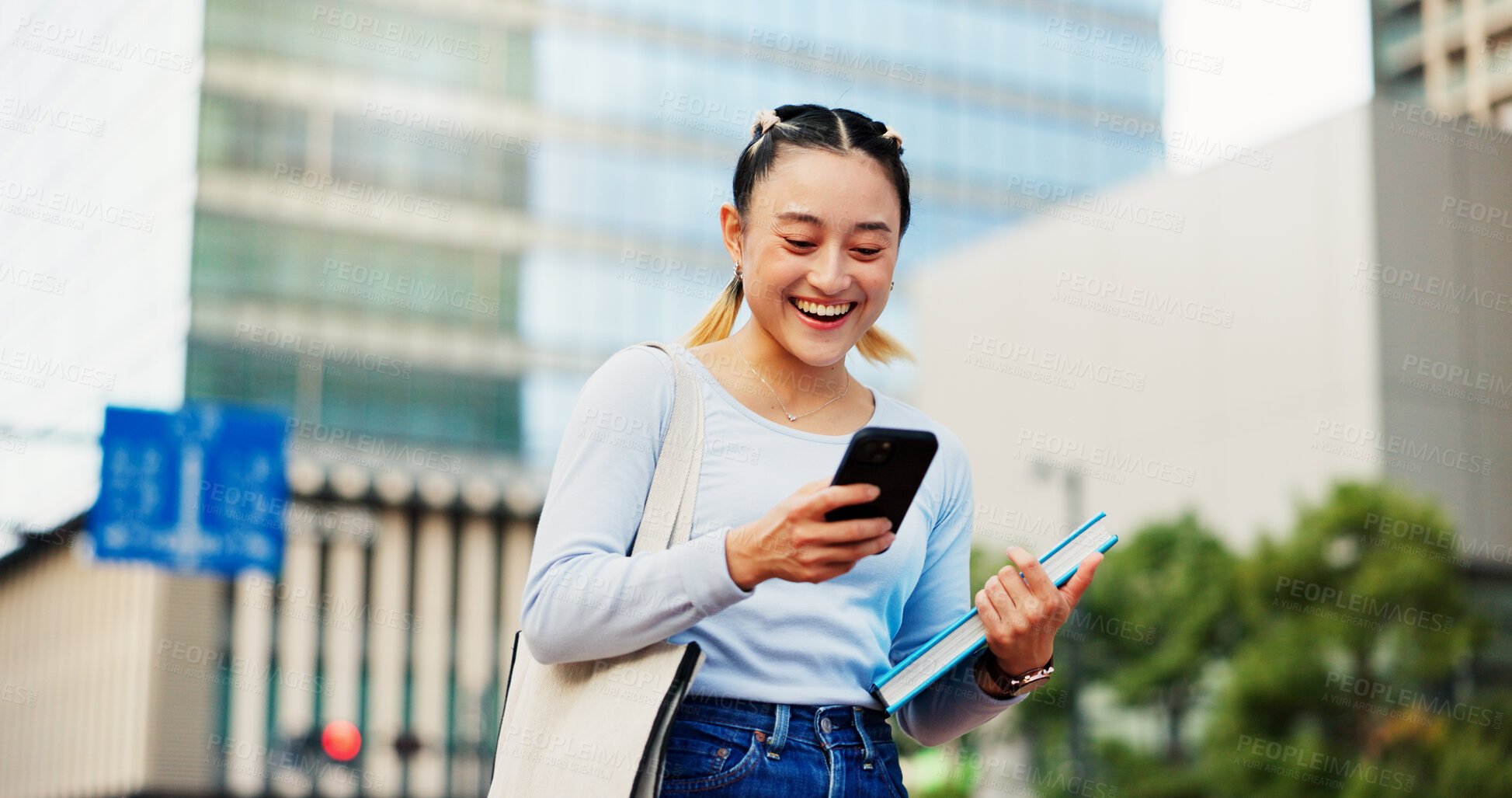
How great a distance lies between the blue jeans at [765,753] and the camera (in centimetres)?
183

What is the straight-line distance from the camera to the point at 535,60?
34.1 m

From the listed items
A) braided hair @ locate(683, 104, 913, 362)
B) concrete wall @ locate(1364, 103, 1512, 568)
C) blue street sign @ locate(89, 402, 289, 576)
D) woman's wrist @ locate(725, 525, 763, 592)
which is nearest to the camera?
woman's wrist @ locate(725, 525, 763, 592)

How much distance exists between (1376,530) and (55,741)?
33.3m

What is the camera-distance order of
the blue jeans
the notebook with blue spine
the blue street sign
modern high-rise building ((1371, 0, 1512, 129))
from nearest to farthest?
the blue jeans → the notebook with blue spine → the blue street sign → modern high-rise building ((1371, 0, 1512, 129))

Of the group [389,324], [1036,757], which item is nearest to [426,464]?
[389,324]

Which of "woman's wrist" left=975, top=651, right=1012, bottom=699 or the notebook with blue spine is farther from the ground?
the notebook with blue spine

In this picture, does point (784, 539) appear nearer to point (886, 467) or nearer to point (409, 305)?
point (886, 467)

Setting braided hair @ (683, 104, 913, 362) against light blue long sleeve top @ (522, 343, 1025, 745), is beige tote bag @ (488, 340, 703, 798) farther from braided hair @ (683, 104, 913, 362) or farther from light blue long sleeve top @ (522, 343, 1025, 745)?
braided hair @ (683, 104, 913, 362)

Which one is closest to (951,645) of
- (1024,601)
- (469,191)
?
(1024,601)

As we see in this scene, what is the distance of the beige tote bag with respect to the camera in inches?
68.3

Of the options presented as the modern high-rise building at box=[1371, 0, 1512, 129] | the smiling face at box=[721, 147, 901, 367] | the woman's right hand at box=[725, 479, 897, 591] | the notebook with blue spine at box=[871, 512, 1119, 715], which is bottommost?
the notebook with blue spine at box=[871, 512, 1119, 715]

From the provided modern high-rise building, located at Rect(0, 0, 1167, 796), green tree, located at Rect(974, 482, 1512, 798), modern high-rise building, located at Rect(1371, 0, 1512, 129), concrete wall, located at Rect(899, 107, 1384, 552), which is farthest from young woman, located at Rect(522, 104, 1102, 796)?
modern high-rise building, located at Rect(1371, 0, 1512, 129)

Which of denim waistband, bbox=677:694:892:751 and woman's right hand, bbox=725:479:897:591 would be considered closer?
woman's right hand, bbox=725:479:897:591

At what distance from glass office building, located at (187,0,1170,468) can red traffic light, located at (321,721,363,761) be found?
878cm
